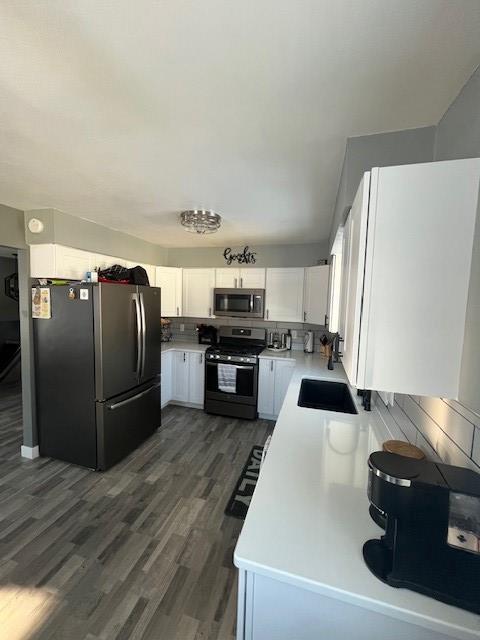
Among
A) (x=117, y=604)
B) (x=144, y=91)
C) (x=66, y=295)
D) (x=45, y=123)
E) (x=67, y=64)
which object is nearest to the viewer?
(x=67, y=64)

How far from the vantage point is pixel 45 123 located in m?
1.21

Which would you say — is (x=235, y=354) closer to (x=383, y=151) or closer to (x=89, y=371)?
(x=89, y=371)

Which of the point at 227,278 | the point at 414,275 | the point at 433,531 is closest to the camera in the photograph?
the point at 433,531

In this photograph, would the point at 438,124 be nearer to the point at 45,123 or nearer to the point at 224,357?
the point at 45,123

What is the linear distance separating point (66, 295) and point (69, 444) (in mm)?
1387

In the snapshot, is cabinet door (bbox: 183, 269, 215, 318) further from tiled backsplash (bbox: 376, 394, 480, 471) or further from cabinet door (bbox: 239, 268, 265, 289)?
tiled backsplash (bbox: 376, 394, 480, 471)

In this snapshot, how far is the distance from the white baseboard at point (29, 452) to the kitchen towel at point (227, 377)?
2.02 m

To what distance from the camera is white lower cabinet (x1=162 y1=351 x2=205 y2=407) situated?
12.2 ft

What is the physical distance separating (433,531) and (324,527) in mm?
337

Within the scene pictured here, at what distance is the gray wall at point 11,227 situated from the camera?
2.30 meters

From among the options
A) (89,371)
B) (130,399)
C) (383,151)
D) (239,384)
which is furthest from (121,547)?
(383,151)

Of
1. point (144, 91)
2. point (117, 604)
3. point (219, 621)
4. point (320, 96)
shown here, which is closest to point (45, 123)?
point (144, 91)

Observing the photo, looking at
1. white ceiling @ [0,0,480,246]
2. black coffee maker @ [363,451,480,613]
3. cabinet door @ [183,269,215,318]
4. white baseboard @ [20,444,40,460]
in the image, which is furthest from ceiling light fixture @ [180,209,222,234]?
white baseboard @ [20,444,40,460]

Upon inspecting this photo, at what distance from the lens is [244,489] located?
7.32 feet
